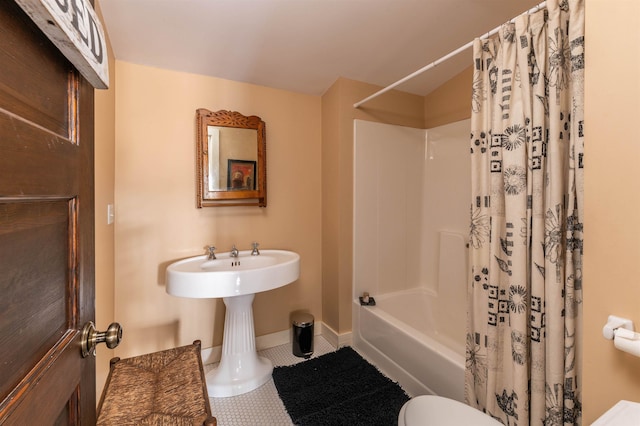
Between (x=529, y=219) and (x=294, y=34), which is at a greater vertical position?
(x=294, y=34)

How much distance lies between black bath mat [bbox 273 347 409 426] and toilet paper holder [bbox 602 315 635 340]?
1.13m

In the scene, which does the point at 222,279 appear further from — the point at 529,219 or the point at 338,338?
the point at 529,219

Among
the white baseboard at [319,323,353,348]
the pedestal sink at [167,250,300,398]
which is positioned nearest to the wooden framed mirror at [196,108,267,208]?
the pedestal sink at [167,250,300,398]

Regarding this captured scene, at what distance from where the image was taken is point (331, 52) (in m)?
1.88

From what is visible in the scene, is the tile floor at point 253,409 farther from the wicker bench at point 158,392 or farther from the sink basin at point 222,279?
the sink basin at point 222,279

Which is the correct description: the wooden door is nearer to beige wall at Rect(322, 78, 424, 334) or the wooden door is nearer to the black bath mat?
the black bath mat

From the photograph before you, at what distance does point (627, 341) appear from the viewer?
2.09 feet

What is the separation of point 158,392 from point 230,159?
4.72 ft

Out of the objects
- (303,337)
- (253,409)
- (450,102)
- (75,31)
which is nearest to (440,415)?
(253,409)

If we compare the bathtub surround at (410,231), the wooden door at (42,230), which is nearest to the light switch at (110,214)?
the wooden door at (42,230)

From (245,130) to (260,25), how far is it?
0.69 metres

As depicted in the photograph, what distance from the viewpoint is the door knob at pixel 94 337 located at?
1.95 ft

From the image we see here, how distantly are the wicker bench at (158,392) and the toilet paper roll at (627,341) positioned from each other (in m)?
1.20

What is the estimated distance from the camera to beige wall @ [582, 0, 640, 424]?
2.21 feet
